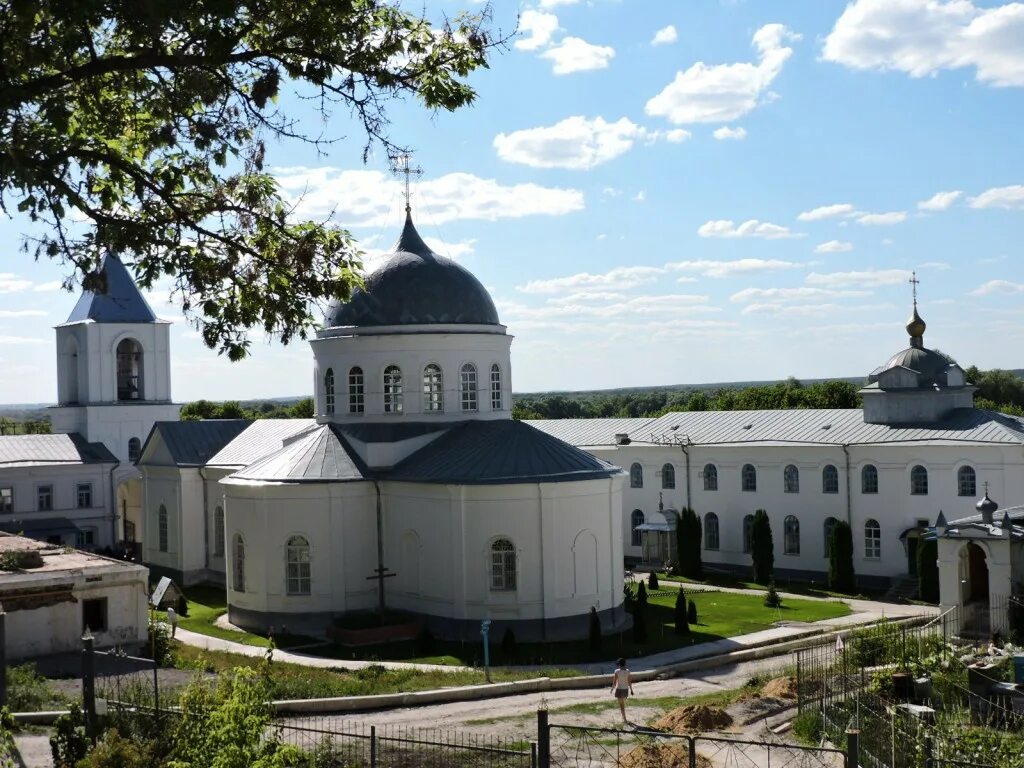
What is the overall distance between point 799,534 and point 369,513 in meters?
17.4

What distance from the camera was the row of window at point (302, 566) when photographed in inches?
1129

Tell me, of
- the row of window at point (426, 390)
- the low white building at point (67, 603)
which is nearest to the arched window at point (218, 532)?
the row of window at point (426, 390)

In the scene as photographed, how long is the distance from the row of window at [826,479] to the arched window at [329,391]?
15.8 meters

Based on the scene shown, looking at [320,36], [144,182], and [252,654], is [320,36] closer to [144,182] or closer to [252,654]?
[144,182]

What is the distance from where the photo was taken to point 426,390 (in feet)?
108

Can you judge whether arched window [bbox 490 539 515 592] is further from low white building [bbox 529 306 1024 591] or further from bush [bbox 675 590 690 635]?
low white building [bbox 529 306 1024 591]

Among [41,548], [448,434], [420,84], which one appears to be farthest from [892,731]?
[41,548]

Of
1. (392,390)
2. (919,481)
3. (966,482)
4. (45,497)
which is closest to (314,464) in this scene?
(392,390)

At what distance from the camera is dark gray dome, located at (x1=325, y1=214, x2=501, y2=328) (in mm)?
33125

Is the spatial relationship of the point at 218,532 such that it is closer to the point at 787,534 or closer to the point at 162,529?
the point at 162,529

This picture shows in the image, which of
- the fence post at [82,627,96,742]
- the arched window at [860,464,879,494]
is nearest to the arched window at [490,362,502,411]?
the arched window at [860,464,879,494]

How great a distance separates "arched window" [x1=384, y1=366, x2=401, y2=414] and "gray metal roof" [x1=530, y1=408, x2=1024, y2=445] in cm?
1506

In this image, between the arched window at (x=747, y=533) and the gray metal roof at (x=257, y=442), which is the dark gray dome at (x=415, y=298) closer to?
the gray metal roof at (x=257, y=442)

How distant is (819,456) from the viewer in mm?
39219
